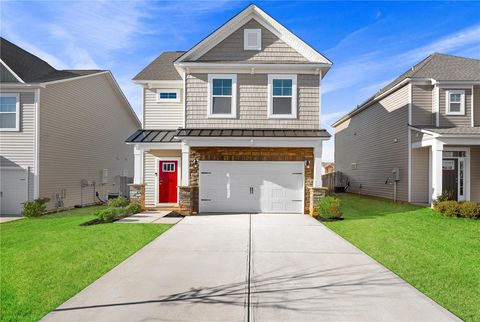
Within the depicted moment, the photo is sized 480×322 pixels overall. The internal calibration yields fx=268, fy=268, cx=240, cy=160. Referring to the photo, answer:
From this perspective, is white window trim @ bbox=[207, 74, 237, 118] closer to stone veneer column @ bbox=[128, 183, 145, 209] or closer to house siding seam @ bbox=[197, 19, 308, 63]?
house siding seam @ bbox=[197, 19, 308, 63]

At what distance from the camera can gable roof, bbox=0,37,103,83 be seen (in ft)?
41.4

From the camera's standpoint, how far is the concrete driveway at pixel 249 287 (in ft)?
11.9

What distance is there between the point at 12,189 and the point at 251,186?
11.1m

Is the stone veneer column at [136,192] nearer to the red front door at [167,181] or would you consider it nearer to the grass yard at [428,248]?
the red front door at [167,181]

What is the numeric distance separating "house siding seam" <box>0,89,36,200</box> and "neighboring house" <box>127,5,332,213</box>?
522 cm

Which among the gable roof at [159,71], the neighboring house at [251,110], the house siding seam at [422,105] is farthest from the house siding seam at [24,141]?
the house siding seam at [422,105]

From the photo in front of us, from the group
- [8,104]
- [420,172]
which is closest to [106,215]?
[8,104]

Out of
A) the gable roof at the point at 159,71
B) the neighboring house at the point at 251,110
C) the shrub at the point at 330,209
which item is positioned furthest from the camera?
the gable roof at the point at 159,71

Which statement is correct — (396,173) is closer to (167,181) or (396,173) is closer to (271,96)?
(271,96)

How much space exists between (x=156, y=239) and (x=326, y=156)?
47.6 meters

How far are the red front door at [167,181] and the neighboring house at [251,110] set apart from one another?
1.84 m

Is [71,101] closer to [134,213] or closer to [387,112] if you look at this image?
[134,213]

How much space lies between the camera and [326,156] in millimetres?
51031

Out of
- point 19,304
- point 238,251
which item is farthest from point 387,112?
point 19,304
